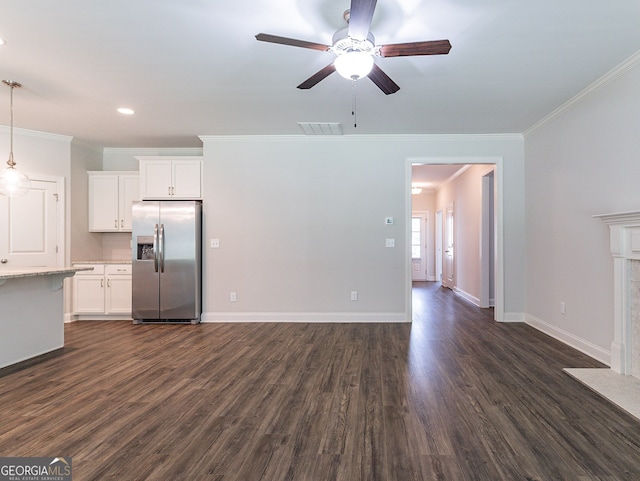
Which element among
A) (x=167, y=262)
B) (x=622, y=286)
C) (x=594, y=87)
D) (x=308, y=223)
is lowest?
(x=622, y=286)

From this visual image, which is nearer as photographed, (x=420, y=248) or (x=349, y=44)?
(x=349, y=44)

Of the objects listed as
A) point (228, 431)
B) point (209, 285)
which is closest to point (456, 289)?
point (209, 285)

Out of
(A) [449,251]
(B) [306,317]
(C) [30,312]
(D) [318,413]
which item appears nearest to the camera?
(D) [318,413]

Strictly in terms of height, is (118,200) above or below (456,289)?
above

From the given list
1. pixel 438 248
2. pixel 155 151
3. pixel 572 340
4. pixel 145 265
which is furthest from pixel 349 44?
pixel 438 248

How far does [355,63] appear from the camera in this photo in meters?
2.20

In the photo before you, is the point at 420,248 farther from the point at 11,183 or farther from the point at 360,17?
the point at 11,183

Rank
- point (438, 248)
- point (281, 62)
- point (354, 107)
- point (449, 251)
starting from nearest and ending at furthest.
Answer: point (281, 62) → point (354, 107) → point (449, 251) → point (438, 248)

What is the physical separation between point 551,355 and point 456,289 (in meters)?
4.64

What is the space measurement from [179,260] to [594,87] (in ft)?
17.2

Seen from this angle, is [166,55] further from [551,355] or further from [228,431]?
[551,355]

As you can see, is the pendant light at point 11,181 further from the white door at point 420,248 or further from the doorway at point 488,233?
the white door at point 420,248

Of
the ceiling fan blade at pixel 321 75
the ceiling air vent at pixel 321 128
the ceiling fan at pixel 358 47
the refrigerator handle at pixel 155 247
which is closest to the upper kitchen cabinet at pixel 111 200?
the refrigerator handle at pixel 155 247

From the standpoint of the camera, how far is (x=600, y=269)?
3.36 m
